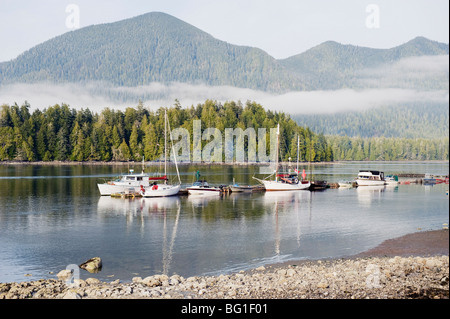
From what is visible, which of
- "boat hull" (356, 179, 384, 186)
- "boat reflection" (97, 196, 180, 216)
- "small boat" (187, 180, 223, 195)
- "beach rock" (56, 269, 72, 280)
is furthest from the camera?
"boat hull" (356, 179, 384, 186)

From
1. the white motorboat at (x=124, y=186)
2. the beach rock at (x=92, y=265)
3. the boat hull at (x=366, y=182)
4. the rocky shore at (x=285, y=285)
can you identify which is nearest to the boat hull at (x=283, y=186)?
the boat hull at (x=366, y=182)

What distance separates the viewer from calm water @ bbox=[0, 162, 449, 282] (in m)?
30.7

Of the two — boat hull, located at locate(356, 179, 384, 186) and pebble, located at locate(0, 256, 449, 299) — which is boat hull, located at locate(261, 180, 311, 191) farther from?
pebble, located at locate(0, 256, 449, 299)

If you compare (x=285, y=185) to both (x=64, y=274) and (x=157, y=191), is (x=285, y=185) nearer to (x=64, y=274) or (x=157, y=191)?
(x=157, y=191)

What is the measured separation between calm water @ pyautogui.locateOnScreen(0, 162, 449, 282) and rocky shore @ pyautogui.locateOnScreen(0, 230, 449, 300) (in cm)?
282

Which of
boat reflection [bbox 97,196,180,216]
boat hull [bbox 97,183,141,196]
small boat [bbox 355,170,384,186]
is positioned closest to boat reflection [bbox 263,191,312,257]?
boat reflection [bbox 97,196,180,216]

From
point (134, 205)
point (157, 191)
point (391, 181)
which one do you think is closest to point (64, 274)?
point (134, 205)

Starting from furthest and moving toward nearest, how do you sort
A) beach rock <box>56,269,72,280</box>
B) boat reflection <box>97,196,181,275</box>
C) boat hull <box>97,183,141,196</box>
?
boat hull <box>97,183,141,196</box>
boat reflection <box>97,196,181,275</box>
beach rock <box>56,269,72,280</box>

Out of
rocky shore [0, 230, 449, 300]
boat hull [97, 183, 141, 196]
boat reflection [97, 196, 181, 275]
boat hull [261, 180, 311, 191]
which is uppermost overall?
boat hull [97, 183, 141, 196]

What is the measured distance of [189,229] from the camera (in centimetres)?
4369

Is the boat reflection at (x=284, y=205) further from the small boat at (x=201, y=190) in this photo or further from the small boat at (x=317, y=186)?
the small boat at (x=201, y=190)
